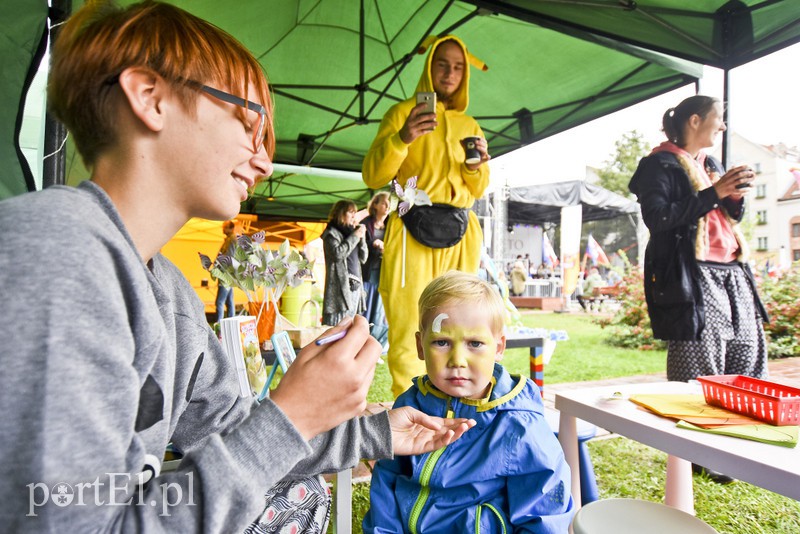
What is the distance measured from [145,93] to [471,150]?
188cm

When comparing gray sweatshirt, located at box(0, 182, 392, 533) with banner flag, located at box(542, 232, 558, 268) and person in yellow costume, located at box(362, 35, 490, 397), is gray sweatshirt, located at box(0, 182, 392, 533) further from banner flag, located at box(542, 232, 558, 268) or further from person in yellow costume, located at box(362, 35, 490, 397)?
banner flag, located at box(542, 232, 558, 268)

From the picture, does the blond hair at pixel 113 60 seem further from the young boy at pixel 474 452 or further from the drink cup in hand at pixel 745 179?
the drink cup in hand at pixel 745 179

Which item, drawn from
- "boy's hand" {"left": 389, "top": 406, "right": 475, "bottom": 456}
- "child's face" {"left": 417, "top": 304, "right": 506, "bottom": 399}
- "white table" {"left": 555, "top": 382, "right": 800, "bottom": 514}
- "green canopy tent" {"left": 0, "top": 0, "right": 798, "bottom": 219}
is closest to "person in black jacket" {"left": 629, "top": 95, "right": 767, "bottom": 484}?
"white table" {"left": 555, "top": 382, "right": 800, "bottom": 514}

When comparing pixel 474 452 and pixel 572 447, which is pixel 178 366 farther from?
pixel 572 447

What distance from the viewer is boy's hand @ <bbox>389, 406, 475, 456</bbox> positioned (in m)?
1.21

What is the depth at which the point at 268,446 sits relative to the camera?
0.62 meters

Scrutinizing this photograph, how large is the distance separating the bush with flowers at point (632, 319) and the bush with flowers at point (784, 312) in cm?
157

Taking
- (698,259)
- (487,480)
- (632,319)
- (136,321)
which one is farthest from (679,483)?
(632,319)

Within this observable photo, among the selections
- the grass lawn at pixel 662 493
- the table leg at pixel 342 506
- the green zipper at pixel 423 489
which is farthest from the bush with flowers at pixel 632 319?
the table leg at pixel 342 506

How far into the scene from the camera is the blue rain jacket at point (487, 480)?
1201mm

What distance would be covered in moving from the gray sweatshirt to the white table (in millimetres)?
1064

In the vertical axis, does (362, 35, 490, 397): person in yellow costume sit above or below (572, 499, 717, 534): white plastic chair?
above

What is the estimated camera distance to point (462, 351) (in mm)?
1393

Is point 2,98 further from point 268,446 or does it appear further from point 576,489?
point 576,489
